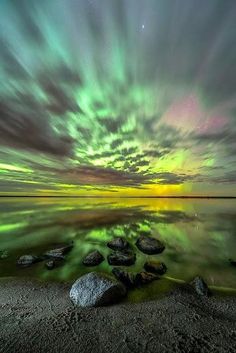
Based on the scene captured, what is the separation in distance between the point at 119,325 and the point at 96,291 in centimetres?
169

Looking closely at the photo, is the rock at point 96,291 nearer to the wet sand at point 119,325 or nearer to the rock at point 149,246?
the wet sand at point 119,325

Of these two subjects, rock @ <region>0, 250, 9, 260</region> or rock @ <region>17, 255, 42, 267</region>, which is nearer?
rock @ <region>17, 255, 42, 267</region>

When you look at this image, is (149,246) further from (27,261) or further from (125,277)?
(27,261)

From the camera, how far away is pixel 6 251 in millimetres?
16047

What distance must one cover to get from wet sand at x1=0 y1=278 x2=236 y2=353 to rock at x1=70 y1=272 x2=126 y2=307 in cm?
28

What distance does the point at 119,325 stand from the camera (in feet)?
21.6

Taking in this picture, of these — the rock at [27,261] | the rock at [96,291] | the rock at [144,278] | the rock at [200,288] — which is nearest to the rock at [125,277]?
the rock at [144,278]

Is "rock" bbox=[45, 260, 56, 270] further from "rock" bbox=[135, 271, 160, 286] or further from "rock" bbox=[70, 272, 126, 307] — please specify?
"rock" bbox=[135, 271, 160, 286]

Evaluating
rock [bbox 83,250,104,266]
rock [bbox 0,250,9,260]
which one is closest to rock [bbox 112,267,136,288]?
rock [bbox 83,250,104,266]

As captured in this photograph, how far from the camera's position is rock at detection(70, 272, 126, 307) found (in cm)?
778

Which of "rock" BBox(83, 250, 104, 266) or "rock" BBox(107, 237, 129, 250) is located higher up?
"rock" BBox(107, 237, 129, 250)

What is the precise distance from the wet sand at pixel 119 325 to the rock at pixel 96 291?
28 centimetres

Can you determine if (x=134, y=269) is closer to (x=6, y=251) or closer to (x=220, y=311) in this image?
(x=220, y=311)

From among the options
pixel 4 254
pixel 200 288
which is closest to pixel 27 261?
pixel 4 254
